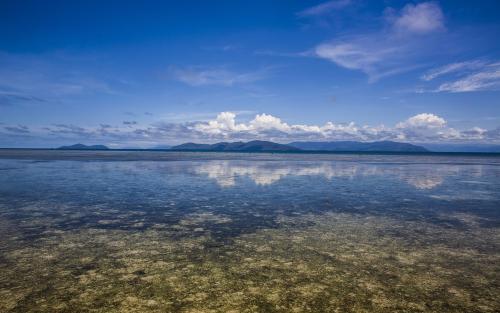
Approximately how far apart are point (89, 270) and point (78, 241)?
223 cm

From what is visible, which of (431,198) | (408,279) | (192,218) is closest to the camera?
(408,279)

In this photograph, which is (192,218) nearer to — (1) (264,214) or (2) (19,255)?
(1) (264,214)

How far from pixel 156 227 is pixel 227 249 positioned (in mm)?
3005

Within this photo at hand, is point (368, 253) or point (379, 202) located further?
point (379, 202)

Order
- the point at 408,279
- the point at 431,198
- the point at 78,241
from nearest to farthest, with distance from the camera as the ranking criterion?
the point at 408,279 < the point at 78,241 < the point at 431,198

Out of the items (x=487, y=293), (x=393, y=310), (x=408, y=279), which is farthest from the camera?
(x=408, y=279)

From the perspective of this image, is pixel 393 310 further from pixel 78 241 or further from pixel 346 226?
pixel 78 241

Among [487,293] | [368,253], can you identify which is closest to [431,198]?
[368,253]

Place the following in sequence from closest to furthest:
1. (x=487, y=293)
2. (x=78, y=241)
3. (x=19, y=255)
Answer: (x=487, y=293) < (x=19, y=255) < (x=78, y=241)

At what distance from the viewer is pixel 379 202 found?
14.0 meters

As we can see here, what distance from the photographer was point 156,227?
366 inches

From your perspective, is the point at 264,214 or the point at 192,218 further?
the point at 264,214

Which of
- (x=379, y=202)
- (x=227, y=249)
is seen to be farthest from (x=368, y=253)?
(x=379, y=202)

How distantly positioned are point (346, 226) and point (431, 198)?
7.99 metres
